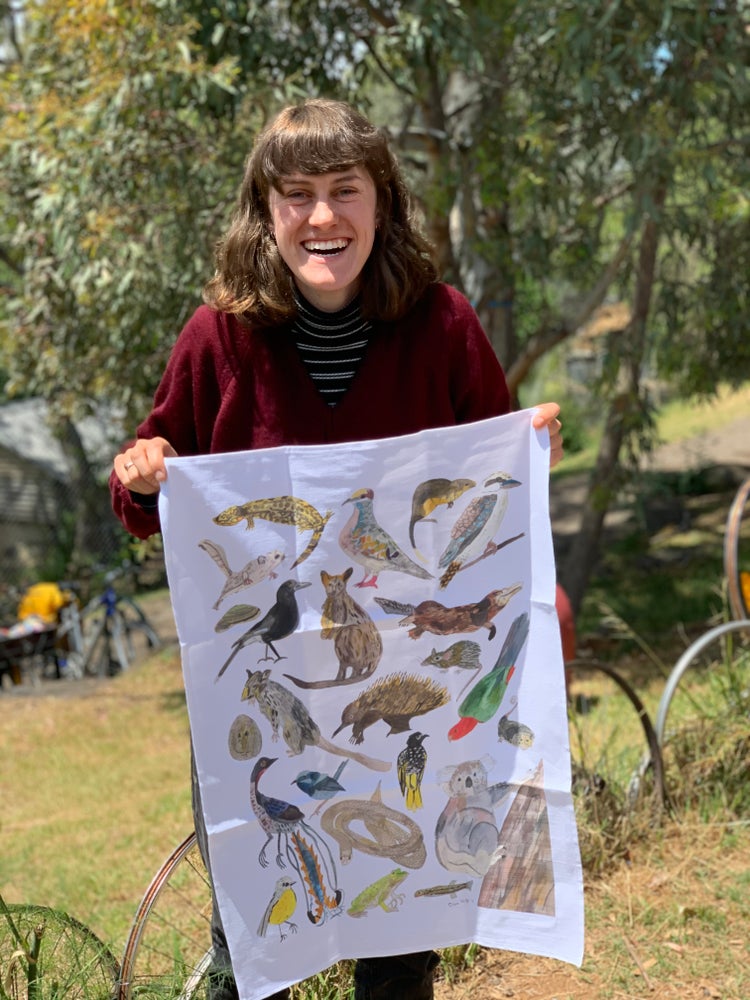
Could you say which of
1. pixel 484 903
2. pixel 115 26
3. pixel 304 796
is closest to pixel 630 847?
pixel 484 903

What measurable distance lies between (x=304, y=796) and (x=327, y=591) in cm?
37

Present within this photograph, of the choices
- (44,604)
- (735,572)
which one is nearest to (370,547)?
(735,572)

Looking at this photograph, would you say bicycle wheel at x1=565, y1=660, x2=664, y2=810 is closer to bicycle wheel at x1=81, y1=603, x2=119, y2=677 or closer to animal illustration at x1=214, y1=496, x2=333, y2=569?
animal illustration at x1=214, y1=496, x2=333, y2=569

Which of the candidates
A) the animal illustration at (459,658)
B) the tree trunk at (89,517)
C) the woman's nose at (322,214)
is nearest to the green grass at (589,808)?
the animal illustration at (459,658)

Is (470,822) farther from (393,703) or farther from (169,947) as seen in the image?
(169,947)

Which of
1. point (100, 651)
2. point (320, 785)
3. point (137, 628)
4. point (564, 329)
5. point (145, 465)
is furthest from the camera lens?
point (137, 628)

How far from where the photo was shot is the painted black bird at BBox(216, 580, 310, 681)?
80.4 inches

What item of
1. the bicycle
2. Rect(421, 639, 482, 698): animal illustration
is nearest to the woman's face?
Rect(421, 639, 482, 698): animal illustration

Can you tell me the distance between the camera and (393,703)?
212 centimetres

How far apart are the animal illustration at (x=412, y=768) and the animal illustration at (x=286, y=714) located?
0.09 meters

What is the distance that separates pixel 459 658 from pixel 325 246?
0.78m

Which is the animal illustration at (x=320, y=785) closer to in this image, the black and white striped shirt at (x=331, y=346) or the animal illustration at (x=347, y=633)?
the animal illustration at (x=347, y=633)

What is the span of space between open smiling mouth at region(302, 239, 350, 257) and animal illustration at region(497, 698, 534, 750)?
34.3 inches

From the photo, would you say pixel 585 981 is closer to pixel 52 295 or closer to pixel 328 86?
pixel 328 86
